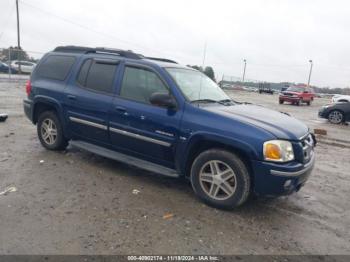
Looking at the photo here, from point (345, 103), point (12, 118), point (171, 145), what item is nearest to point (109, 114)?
point (171, 145)

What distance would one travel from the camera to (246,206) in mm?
4414

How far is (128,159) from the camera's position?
4.96m

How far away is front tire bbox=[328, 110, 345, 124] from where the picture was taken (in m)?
15.1

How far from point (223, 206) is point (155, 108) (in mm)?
1594

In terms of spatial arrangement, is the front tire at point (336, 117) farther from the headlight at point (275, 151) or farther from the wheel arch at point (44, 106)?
the wheel arch at point (44, 106)

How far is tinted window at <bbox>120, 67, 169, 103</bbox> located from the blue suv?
0.02m

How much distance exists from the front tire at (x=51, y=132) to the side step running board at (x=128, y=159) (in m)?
0.38

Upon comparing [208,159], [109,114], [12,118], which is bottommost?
[12,118]

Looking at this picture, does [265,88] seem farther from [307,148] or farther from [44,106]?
[307,148]

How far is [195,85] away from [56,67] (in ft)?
8.71

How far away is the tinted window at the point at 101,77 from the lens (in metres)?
5.23

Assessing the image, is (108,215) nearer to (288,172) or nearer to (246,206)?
(246,206)

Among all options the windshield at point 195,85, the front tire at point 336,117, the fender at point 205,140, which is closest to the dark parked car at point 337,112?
the front tire at point 336,117

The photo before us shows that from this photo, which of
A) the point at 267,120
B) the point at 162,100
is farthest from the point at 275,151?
the point at 162,100
